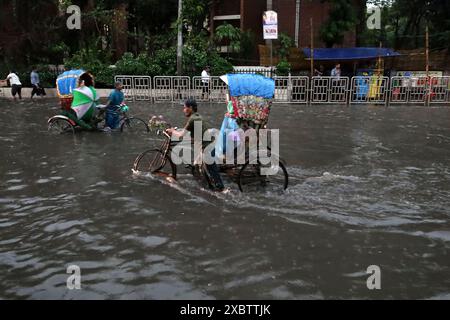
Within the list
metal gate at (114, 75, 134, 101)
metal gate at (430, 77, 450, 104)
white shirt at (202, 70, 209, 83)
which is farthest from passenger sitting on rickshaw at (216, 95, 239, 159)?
metal gate at (430, 77, 450, 104)

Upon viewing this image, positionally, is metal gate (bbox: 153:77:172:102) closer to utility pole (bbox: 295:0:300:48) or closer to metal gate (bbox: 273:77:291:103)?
metal gate (bbox: 273:77:291:103)

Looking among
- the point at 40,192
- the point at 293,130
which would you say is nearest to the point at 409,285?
the point at 40,192

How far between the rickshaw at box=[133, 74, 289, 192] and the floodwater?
28 cm

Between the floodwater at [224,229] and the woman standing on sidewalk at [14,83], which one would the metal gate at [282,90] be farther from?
the woman standing on sidewalk at [14,83]

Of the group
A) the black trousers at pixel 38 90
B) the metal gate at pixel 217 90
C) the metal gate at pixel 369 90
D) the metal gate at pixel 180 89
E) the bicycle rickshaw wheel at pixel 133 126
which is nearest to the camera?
the bicycle rickshaw wheel at pixel 133 126

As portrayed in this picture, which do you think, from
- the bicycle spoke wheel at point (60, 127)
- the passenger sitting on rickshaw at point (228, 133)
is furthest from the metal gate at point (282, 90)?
the passenger sitting on rickshaw at point (228, 133)

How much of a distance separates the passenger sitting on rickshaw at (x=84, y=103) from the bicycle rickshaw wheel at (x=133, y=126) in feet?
2.85

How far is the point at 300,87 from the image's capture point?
2139 centimetres

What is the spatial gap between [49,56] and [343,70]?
56.2 ft

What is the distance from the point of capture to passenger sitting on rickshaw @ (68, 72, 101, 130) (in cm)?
1273

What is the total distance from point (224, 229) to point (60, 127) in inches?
345

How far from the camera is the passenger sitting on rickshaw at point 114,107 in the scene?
518 inches
